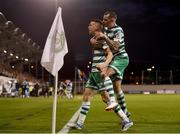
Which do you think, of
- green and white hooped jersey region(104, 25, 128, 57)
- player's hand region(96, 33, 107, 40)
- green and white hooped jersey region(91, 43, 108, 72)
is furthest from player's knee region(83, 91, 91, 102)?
player's hand region(96, 33, 107, 40)

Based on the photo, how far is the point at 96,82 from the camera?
9617 mm

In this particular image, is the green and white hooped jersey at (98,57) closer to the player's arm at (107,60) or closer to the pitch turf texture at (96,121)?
the player's arm at (107,60)

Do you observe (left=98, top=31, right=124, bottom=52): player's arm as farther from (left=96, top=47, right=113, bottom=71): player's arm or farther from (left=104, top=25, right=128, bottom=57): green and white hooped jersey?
(left=96, top=47, right=113, bottom=71): player's arm

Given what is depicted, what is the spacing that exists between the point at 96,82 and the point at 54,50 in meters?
2.46

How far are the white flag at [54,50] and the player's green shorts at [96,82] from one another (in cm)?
217

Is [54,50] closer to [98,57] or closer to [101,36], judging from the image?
[101,36]

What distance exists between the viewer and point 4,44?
6531 centimetres

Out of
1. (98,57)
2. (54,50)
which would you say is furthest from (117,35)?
(54,50)

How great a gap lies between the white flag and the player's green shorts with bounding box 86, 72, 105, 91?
2.17m

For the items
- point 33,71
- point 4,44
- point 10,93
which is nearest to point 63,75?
point 33,71

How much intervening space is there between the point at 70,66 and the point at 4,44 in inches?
2181

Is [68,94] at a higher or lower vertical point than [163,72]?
lower

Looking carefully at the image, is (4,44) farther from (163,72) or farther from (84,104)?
(84,104)

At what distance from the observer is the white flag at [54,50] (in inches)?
287
